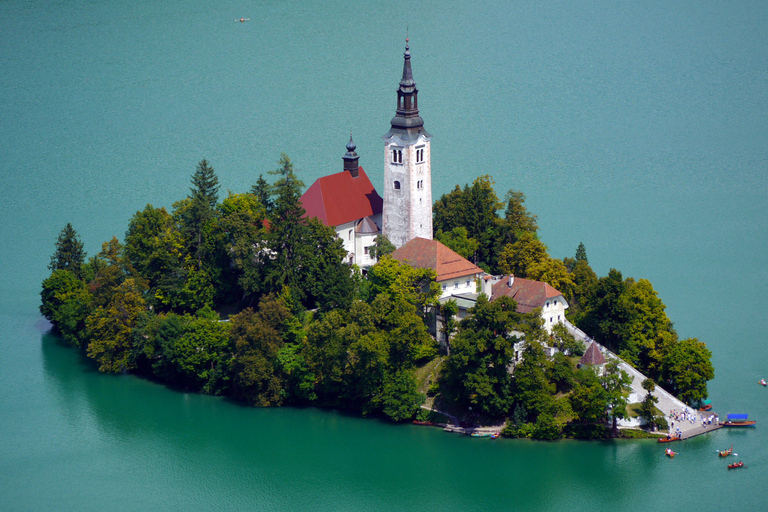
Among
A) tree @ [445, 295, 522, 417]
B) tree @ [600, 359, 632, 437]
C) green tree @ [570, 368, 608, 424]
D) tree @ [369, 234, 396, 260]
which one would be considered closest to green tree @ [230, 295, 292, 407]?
tree @ [369, 234, 396, 260]

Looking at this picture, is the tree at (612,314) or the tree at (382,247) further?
the tree at (382,247)

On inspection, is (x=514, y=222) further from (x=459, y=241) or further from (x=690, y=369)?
(x=690, y=369)

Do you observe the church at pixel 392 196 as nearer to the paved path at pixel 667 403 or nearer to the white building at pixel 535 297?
the white building at pixel 535 297

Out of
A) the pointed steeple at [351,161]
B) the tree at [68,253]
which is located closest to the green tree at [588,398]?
the pointed steeple at [351,161]

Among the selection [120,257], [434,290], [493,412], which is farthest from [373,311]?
[120,257]

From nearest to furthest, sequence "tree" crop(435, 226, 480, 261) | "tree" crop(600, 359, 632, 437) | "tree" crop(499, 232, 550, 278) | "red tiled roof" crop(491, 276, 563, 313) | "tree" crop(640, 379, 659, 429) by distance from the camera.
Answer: "tree" crop(600, 359, 632, 437) → "tree" crop(640, 379, 659, 429) → "red tiled roof" crop(491, 276, 563, 313) → "tree" crop(499, 232, 550, 278) → "tree" crop(435, 226, 480, 261)

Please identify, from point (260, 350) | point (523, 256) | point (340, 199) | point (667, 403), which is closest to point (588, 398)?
point (667, 403)

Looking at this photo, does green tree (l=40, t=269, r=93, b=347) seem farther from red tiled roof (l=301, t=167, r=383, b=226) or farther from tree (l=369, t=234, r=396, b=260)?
tree (l=369, t=234, r=396, b=260)
